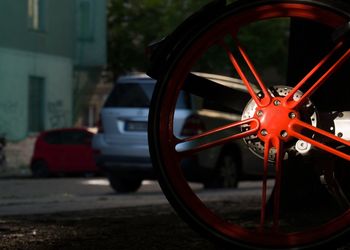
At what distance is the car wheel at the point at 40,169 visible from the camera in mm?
23594

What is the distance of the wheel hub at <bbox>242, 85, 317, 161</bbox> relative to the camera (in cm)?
378

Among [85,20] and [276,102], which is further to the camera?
[85,20]

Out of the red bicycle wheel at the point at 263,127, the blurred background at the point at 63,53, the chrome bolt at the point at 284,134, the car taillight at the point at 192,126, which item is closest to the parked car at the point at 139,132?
the car taillight at the point at 192,126

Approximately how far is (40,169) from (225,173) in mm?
9599

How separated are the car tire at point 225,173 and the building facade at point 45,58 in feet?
46.4

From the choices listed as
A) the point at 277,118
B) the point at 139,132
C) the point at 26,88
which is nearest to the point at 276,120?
the point at 277,118

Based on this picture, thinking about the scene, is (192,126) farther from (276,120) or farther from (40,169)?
(40,169)

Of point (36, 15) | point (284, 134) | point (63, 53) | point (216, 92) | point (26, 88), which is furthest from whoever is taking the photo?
point (63, 53)

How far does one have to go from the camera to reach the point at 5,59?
28828 mm

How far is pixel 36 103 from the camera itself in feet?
99.4

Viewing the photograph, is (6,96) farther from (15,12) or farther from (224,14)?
(224,14)

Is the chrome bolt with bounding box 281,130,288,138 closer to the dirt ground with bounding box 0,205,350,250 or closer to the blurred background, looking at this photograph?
the dirt ground with bounding box 0,205,350,250

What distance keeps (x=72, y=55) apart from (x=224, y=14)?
2899 cm

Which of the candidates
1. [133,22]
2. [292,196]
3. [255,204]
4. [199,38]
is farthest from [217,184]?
[133,22]
